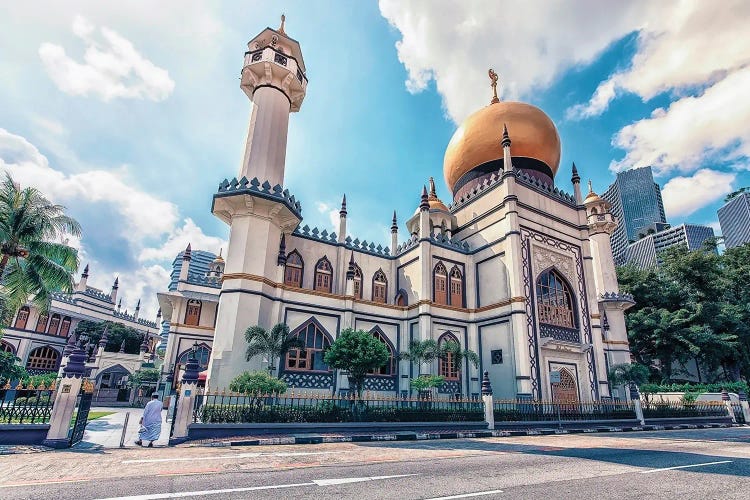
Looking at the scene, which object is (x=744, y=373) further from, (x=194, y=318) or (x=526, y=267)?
(x=194, y=318)

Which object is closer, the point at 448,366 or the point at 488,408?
the point at 488,408

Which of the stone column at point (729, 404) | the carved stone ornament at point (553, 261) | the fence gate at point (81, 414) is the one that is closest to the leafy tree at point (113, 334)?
the fence gate at point (81, 414)

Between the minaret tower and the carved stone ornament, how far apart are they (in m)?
12.4

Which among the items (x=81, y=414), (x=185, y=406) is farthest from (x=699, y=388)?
(x=81, y=414)

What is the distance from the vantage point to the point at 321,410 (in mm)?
12508

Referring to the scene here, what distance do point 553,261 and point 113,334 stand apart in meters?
45.3

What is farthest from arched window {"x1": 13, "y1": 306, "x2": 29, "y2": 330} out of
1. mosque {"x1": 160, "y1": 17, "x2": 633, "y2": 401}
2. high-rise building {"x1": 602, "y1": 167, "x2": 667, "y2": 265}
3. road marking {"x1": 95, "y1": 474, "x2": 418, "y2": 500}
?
high-rise building {"x1": 602, "y1": 167, "x2": 667, "y2": 265}

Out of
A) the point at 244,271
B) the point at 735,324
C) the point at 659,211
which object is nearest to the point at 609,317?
the point at 735,324

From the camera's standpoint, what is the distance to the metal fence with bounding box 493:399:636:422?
610 inches

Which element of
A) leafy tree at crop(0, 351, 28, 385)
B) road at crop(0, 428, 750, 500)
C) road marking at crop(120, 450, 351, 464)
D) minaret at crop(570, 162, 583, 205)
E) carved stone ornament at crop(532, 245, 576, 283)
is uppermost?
minaret at crop(570, 162, 583, 205)

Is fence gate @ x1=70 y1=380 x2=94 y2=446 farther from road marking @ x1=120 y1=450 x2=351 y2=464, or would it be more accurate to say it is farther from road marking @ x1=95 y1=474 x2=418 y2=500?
road marking @ x1=95 y1=474 x2=418 y2=500

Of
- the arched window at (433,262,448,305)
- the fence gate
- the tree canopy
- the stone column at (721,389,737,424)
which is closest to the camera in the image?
the fence gate

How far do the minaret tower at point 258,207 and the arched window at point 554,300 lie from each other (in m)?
12.7

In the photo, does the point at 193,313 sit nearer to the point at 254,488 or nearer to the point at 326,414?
the point at 326,414
